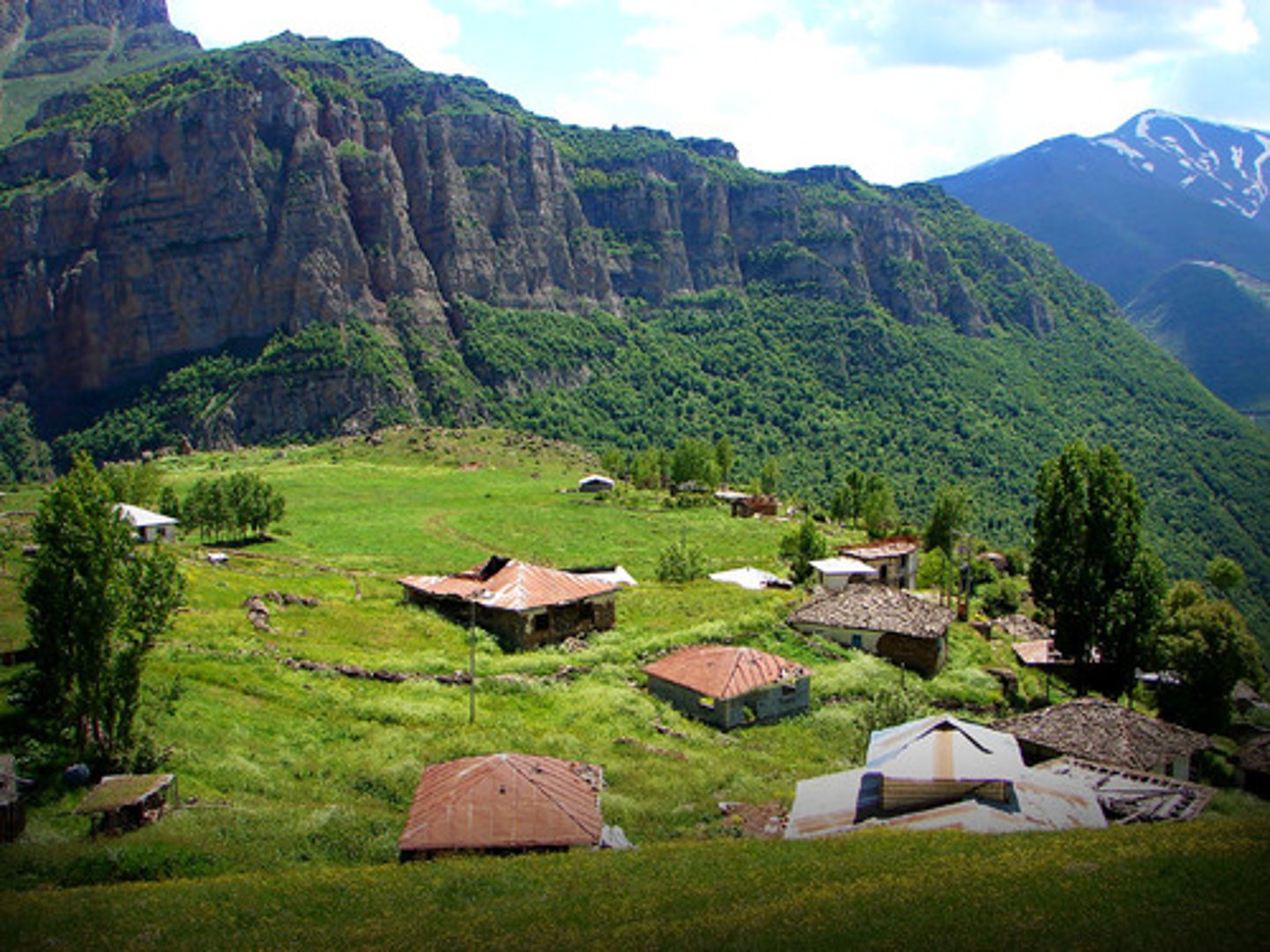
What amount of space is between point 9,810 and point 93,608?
14.5ft

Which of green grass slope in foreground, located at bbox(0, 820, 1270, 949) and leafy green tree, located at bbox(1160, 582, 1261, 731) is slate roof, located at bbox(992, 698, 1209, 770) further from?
green grass slope in foreground, located at bbox(0, 820, 1270, 949)

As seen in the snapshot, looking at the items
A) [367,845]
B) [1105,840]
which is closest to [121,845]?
[367,845]

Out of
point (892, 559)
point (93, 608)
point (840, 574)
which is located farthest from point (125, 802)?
point (892, 559)

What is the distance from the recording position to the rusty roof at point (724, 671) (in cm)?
2858

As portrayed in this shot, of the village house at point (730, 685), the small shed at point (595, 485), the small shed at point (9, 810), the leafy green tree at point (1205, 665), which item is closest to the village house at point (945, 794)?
the village house at point (730, 685)

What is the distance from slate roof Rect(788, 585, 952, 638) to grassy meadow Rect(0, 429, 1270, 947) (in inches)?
62.6

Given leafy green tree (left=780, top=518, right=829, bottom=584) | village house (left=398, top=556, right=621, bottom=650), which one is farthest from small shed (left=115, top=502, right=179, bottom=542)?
leafy green tree (left=780, top=518, right=829, bottom=584)

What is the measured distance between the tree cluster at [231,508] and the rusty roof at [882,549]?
39643 mm

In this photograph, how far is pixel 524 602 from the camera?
3556cm

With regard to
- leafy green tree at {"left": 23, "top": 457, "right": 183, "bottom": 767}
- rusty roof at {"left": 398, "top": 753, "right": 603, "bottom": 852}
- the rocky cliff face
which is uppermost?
the rocky cliff face

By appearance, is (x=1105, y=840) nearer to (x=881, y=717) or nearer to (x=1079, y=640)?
(x=881, y=717)

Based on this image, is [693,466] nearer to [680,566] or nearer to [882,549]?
[882,549]

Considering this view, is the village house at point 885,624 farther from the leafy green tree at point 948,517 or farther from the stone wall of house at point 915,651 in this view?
the leafy green tree at point 948,517

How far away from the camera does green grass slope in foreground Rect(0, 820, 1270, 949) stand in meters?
12.1
